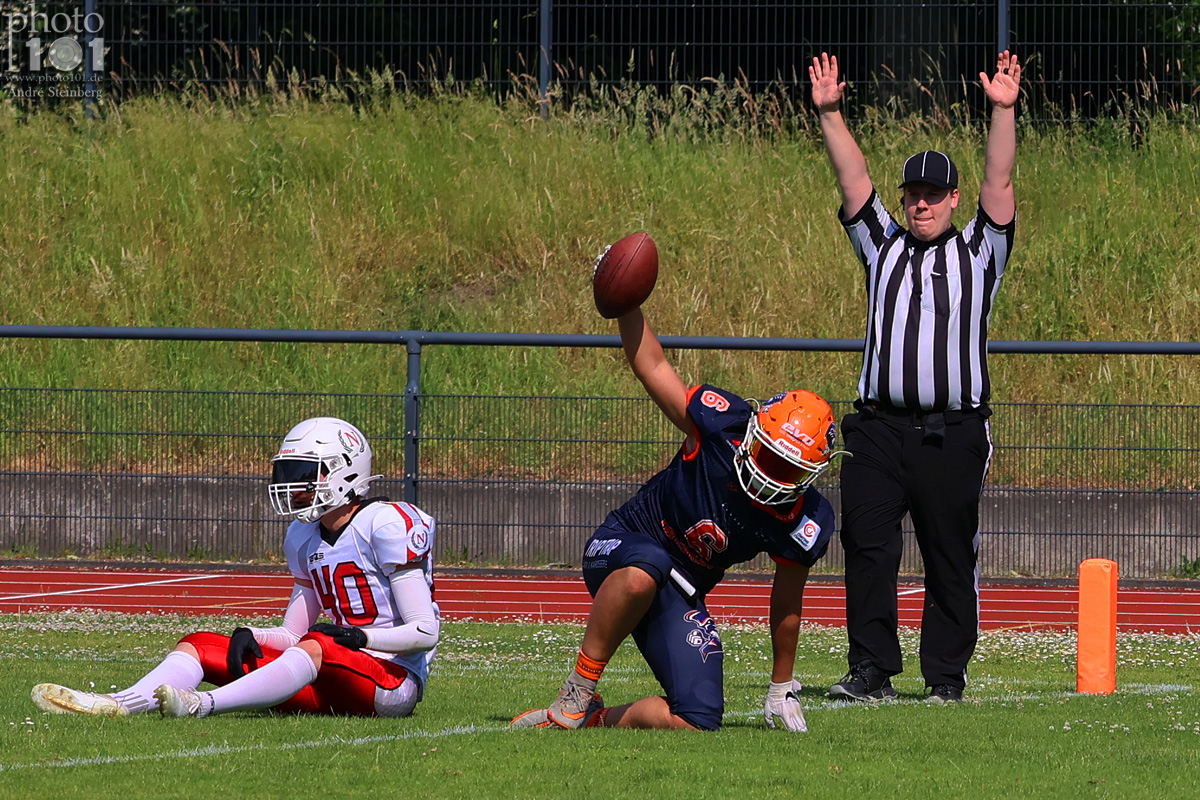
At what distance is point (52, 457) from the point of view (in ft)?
43.4

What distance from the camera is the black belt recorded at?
7.31 meters

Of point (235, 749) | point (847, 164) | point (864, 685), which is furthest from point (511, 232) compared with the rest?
point (235, 749)

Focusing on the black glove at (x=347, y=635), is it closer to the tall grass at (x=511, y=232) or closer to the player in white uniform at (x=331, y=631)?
the player in white uniform at (x=331, y=631)

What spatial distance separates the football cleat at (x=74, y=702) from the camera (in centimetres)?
597

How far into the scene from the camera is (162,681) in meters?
6.10

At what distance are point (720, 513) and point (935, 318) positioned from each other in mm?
1680

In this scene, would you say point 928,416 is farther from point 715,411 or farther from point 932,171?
point 715,411

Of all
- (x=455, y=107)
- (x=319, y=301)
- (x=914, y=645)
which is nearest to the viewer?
(x=914, y=645)

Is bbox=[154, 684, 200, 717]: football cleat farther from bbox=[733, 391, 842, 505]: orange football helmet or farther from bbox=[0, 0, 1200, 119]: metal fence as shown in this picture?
bbox=[0, 0, 1200, 119]: metal fence

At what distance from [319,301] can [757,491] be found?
1234 centimetres

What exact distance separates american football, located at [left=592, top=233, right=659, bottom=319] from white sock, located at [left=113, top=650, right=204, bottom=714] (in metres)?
1.90

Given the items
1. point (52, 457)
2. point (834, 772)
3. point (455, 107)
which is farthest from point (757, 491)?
point (455, 107)

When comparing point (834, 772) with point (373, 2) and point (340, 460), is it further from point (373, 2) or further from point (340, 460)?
point (373, 2)

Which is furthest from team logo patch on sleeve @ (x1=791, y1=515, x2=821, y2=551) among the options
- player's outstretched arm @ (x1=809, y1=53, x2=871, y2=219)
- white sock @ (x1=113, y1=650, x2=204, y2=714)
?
white sock @ (x1=113, y1=650, x2=204, y2=714)
